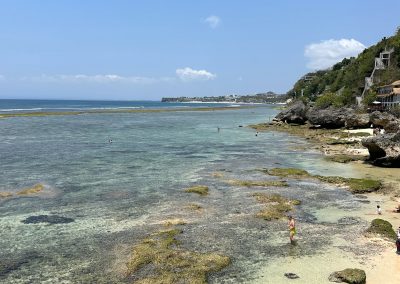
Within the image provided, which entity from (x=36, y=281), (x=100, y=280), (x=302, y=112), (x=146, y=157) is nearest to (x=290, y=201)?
(x=100, y=280)

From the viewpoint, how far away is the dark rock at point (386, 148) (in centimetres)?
4362

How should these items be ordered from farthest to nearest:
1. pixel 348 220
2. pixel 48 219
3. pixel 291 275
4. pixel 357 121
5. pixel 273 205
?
pixel 357 121
pixel 273 205
pixel 48 219
pixel 348 220
pixel 291 275

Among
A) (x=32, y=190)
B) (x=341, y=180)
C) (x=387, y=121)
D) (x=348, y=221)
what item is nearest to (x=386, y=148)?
(x=341, y=180)

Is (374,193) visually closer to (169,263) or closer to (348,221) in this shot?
(348,221)

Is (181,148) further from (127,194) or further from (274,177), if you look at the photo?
(127,194)

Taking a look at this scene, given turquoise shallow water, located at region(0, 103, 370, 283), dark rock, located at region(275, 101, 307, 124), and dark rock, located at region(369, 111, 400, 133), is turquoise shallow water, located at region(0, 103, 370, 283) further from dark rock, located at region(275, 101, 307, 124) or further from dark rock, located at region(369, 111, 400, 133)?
dark rock, located at region(275, 101, 307, 124)

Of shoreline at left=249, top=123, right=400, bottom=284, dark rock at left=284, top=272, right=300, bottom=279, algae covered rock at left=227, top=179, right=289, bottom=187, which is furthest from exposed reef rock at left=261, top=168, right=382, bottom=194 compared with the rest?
dark rock at left=284, top=272, right=300, bottom=279

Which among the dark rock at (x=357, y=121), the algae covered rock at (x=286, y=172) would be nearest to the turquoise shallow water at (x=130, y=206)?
the algae covered rock at (x=286, y=172)

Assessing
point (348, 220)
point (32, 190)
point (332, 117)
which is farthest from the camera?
point (332, 117)

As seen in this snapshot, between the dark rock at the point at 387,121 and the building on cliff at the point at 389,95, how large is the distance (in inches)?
782

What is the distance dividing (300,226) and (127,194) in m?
14.9

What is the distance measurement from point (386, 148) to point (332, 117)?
4130cm

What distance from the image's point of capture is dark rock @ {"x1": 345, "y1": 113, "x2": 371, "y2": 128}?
77688 mm

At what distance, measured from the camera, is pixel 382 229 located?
25125 millimetres
